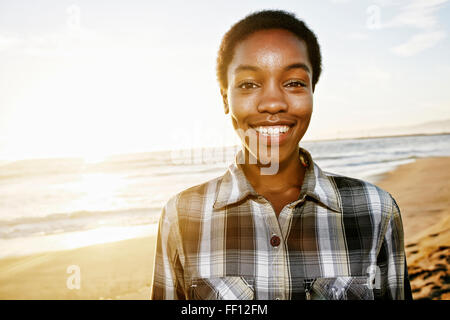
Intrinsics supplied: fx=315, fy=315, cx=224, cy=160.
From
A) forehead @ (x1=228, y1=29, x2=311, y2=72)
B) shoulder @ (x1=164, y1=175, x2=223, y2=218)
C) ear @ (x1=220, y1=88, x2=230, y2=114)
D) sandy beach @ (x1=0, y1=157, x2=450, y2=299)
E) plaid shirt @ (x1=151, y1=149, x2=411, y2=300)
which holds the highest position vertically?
forehead @ (x1=228, y1=29, x2=311, y2=72)

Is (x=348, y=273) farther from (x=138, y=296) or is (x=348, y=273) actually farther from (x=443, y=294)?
(x=138, y=296)

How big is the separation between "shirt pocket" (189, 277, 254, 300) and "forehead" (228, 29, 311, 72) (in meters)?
1.20

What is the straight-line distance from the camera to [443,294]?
3.78 meters

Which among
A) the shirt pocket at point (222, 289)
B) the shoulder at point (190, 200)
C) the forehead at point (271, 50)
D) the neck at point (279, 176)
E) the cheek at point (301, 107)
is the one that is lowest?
the shirt pocket at point (222, 289)

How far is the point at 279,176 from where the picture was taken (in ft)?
6.60

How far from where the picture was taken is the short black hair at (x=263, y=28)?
1.84 meters

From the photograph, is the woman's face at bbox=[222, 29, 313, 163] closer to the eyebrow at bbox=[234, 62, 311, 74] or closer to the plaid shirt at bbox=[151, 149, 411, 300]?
the eyebrow at bbox=[234, 62, 311, 74]

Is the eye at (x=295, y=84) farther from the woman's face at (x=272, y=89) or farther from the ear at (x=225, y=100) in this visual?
the ear at (x=225, y=100)

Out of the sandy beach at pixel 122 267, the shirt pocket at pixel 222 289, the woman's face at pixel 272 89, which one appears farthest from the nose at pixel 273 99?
the sandy beach at pixel 122 267

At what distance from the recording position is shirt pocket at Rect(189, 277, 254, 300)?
1.74 m

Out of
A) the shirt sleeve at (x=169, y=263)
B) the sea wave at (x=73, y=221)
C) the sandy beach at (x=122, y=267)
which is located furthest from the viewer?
the sea wave at (x=73, y=221)

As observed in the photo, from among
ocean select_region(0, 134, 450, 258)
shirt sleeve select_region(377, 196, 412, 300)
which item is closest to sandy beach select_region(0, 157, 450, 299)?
ocean select_region(0, 134, 450, 258)
